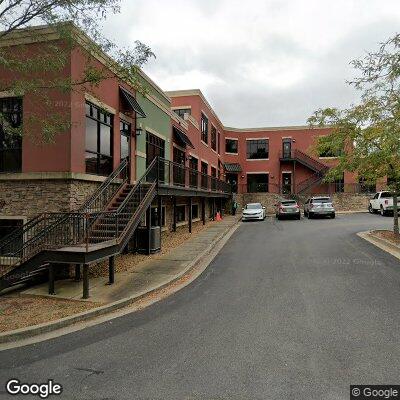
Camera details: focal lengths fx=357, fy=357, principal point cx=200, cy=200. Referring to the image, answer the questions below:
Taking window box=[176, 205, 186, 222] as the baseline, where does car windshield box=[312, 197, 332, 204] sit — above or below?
above

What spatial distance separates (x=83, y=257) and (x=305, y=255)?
27.6 feet

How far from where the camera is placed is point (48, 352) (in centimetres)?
562

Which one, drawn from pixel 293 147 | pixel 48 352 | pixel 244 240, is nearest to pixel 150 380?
pixel 48 352

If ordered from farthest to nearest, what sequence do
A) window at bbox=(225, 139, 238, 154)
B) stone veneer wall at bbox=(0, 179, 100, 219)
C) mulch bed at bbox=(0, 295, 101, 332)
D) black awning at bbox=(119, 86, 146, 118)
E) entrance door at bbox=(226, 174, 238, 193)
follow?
window at bbox=(225, 139, 238, 154)
entrance door at bbox=(226, 174, 238, 193)
black awning at bbox=(119, 86, 146, 118)
stone veneer wall at bbox=(0, 179, 100, 219)
mulch bed at bbox=(0, 295, 101, 332)

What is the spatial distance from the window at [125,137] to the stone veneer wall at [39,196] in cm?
367

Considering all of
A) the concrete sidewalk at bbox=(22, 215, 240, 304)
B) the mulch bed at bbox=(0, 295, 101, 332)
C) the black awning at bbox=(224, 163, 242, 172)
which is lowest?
the mulch bed at bbox=(0, 295, 101, 332)

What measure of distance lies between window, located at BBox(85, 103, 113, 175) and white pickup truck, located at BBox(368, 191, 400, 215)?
2363cm

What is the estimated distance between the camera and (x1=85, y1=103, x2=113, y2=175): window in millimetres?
Result: 12414

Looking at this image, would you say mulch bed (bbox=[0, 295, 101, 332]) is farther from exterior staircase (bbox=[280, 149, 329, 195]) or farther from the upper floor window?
exterior staircase (bbox=[280, 149, 329, 195])

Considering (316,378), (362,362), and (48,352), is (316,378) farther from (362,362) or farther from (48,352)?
(48,352)

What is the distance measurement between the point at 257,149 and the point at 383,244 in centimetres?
2978

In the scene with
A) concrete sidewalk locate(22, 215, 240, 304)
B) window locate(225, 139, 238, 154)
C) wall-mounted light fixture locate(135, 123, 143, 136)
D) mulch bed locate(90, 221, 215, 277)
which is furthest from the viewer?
window locate(225, 139, 238, 154)

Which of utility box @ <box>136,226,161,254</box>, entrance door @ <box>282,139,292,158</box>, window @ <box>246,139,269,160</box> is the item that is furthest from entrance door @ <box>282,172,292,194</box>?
utility box @ <box>136,226,161,254</box>

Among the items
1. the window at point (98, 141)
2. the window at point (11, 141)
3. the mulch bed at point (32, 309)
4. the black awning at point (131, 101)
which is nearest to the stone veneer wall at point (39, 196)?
the window at point (11, 141)
